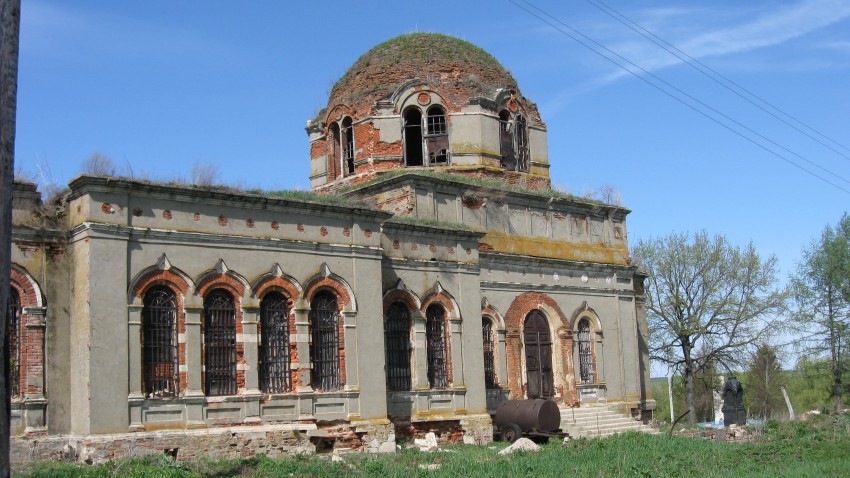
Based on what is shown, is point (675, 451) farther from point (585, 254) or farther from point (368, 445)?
point (585, 254)

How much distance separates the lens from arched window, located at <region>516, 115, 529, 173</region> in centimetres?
3052

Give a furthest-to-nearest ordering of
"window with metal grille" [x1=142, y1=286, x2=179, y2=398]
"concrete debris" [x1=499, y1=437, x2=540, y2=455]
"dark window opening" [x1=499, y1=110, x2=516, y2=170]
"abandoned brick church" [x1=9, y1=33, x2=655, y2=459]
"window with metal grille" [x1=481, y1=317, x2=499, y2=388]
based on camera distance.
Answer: "dark window opening" [x1=499, y1=110, x2=516, y2=170] < "window with metal grille" [x1=481, y1=317, x2=499, y2=388] < "concrete debris" [x1=499, y1=437, x2=540, y2=455] < "window with metal grille" [x1=142, y1=286, x2=179, y2=398] < "abandoned brick church" [x1=9, y1=33, x2=655, y2=459]

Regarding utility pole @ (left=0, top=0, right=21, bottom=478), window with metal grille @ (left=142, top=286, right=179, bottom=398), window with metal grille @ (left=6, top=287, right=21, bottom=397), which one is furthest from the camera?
window with metal grille @ (left=142, top=286, right=179, bottom=398)

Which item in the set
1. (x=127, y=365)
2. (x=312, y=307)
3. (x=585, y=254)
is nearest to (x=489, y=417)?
(x=312, y=307)

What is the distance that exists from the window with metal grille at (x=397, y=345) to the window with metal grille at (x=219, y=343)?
457 cm

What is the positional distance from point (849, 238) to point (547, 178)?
18588 millimetres

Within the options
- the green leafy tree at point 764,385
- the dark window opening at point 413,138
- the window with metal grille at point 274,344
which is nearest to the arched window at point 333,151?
the dark window opening at point 413,138

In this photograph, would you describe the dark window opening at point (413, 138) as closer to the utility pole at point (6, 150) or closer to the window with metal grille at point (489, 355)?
the window with metal grille at point (489, 355)

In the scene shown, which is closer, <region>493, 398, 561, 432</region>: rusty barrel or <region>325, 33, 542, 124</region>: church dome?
<region>493, 398, 561, 432</region>: rusty barrel

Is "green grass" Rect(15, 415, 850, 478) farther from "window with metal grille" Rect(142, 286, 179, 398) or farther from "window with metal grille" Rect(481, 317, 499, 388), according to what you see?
"window with metal grille" Rect(481, 317, 499, 388)

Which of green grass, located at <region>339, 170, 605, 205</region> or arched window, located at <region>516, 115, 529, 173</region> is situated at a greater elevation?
arched window, located at <region>516, 115, 529, 173</region>

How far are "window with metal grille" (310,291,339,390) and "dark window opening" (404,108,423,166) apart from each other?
919cm

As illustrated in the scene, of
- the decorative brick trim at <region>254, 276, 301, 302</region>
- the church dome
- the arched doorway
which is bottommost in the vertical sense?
the arched doorway

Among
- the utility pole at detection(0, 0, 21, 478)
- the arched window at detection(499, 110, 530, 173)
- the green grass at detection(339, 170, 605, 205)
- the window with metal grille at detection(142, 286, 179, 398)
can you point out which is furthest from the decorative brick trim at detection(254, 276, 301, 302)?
the arched window at detection(499, 110, 530, 173)
